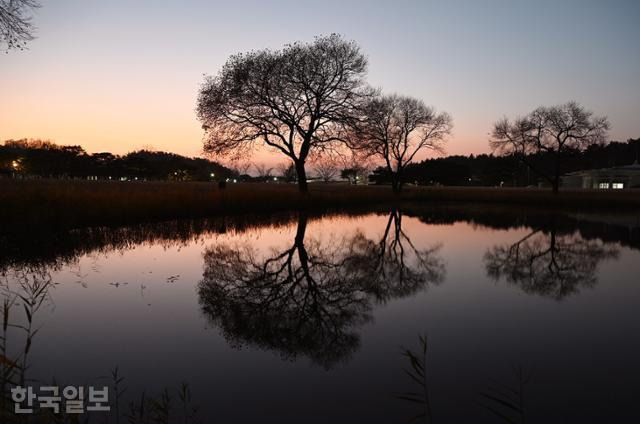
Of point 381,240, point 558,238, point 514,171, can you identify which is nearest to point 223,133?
point 381,240

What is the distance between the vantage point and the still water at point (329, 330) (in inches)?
152

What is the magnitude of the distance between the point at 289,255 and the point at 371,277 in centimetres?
329

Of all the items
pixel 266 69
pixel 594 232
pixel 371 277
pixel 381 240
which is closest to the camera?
pixel 371 277

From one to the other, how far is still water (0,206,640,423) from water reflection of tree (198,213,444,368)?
0.16ft

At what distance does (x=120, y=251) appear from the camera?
11.5 meters

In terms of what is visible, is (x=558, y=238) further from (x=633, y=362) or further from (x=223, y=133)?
(x=223, y=133)

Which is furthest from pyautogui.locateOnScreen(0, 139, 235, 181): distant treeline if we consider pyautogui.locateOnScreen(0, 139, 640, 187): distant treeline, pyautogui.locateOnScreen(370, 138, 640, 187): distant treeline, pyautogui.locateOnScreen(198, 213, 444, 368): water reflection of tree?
pyautogui.locateOnScreen(198, 213, 444, 368): water reflection of tree

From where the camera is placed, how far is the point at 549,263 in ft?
36.0

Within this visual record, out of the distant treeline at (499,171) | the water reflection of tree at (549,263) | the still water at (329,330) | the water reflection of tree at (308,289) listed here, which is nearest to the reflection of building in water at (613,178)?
the distant treeline at (499,171)

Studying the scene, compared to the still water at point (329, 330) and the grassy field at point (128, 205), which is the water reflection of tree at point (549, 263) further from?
the grassy field at point (128, 205)

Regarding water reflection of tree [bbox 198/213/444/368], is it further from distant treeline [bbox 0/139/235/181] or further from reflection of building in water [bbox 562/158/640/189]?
distant treeline [bbox 0/139/235/181]

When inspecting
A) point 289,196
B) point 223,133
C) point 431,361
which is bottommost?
point 431,361

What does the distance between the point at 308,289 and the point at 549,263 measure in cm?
739

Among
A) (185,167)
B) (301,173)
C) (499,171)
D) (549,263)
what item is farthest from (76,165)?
(549,263)
